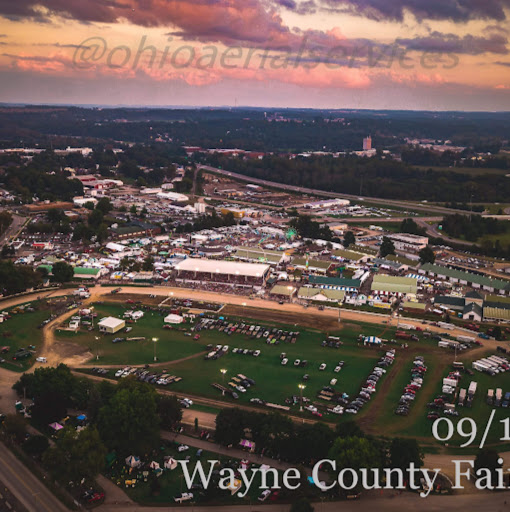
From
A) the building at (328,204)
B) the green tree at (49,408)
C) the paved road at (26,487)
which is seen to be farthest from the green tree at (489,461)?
the building at (328,204)

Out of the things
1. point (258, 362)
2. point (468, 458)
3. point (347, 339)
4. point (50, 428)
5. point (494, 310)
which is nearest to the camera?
point (468, 458)

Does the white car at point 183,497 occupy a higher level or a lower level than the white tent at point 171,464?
lower

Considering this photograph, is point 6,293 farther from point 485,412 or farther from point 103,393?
point 485,412

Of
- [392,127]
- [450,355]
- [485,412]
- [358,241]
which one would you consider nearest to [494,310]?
[450,355]

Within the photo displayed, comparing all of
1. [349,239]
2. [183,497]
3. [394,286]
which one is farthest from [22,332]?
[349,239]

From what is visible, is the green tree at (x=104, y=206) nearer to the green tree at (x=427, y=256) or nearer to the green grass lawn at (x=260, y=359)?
the green grass lawn at (x=260, y=359)

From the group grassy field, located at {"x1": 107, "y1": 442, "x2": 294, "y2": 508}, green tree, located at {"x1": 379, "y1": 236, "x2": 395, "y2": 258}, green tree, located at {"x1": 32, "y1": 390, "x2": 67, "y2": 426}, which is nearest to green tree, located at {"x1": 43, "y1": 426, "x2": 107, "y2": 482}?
grassy field, located at {"x1": 107, "y1": 442, "x2": 294, "y2": 508}

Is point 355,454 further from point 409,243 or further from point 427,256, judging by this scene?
point 409,243
